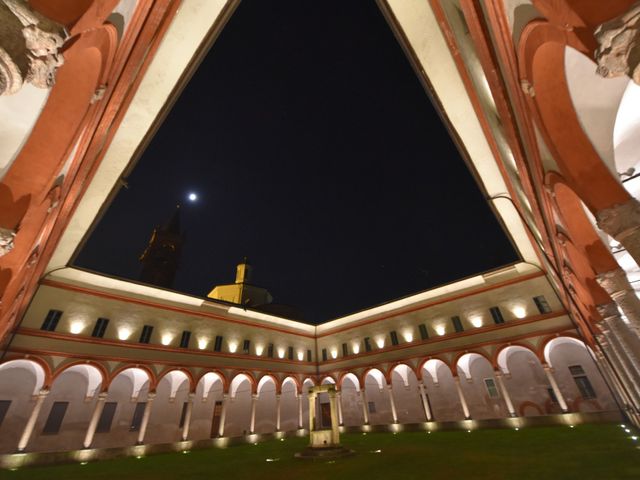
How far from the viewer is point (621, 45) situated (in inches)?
97.1

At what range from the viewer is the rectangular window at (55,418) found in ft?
48.0

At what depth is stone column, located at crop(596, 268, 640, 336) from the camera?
541 centimetres

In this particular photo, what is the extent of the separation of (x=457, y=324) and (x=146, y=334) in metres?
20.7

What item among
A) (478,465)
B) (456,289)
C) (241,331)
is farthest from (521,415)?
(241,331)

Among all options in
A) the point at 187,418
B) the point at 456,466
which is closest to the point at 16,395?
the point at 187,418

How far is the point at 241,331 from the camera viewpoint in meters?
22.4

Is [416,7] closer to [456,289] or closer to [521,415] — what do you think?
[456,289]

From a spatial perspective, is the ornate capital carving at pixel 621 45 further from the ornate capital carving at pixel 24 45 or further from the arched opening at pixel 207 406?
the arched opening at pixel 207 406

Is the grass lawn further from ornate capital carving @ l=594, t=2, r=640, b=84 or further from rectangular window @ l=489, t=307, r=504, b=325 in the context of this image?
rectangular window @ l=489, t=307, r=504, b=325

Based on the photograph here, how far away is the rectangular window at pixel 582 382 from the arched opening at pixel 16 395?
92.2 feet

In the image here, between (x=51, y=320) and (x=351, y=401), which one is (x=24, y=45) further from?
(x=351, y=401)

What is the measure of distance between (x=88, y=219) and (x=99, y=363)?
345 inches

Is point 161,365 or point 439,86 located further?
point 161,365

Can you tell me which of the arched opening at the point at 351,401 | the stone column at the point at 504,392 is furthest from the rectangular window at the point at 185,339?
the stone column at the point at 504,392
